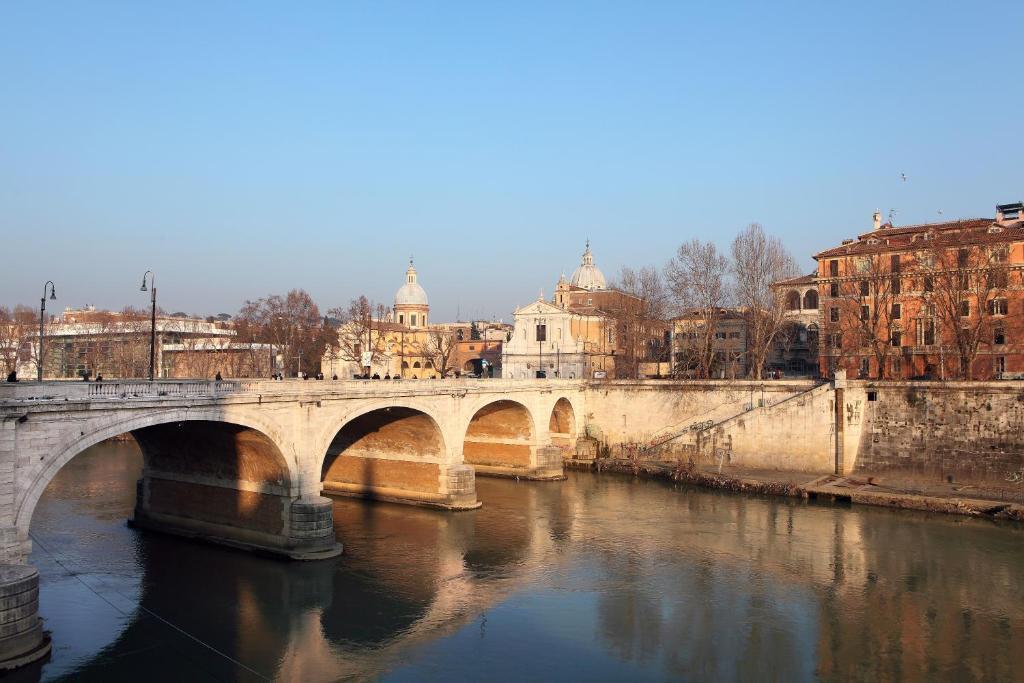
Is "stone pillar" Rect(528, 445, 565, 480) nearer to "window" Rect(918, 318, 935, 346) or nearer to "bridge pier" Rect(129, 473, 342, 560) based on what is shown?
"bridge pier" Rect(129, 473, 342, 560)

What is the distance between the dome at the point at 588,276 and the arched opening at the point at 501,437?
4313cm

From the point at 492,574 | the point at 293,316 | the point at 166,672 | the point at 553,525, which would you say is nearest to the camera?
the point at 166,672

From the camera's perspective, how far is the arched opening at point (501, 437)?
38.4m

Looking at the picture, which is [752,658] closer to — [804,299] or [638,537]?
[638,537]

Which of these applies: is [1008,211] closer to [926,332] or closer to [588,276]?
[926,332]

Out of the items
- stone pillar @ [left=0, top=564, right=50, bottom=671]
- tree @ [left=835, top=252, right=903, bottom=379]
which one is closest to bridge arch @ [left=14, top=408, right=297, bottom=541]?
stone pillar @ [left=0, top=564, right=50, bottom=671]

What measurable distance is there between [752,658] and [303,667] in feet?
30.5

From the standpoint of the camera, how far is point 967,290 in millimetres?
37969

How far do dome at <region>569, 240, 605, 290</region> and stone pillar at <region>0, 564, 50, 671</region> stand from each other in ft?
224

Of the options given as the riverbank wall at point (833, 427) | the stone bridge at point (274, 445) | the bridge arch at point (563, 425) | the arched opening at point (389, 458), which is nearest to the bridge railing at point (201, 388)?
the stone bridge at point (274, 445)

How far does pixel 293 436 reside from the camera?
23.2 meters

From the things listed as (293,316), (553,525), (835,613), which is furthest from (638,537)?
(293,316)

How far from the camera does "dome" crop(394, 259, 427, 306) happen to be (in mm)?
97069

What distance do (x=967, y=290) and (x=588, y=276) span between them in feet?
153
